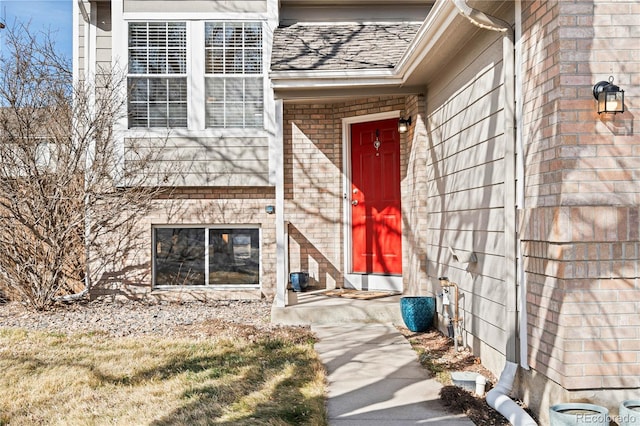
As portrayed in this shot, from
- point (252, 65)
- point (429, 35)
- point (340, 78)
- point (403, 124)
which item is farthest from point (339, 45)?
point (429, 35)

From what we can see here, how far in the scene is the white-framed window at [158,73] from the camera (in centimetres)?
928

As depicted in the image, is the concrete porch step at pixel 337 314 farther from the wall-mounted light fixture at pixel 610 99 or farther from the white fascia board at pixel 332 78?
the wall-mounted light fixture at pixel 610 99

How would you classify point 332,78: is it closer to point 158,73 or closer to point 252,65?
point 252,65

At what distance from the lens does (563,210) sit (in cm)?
373

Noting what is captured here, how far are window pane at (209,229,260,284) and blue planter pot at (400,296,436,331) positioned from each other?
10.7 feet

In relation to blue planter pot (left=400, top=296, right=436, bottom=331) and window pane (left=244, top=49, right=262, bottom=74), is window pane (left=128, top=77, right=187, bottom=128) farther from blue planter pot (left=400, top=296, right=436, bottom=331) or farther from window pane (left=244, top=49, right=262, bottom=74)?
blue planter pot (left=400, top=296, right=436, bottom=331)

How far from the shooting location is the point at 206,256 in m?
9.58

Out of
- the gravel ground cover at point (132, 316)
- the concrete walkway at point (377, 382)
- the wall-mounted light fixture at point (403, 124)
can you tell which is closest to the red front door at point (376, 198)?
the wall-mounted light fixture at point (403, 124)

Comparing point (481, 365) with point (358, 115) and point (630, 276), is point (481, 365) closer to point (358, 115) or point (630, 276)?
point (630, 276)

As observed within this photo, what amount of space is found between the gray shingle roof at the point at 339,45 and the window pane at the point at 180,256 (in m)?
3.18

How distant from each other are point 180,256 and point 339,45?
3982mm

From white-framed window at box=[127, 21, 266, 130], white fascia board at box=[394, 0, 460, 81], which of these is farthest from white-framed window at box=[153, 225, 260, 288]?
white fascia board at box=[394, 0, 460, 81]

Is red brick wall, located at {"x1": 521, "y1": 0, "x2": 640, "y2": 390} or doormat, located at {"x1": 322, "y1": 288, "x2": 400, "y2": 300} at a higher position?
red brick wall, located at {"x1": 521, "y1": 0, "x2": 640, "y2": 390}

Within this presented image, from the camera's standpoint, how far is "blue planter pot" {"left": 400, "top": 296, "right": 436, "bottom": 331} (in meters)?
6.85
